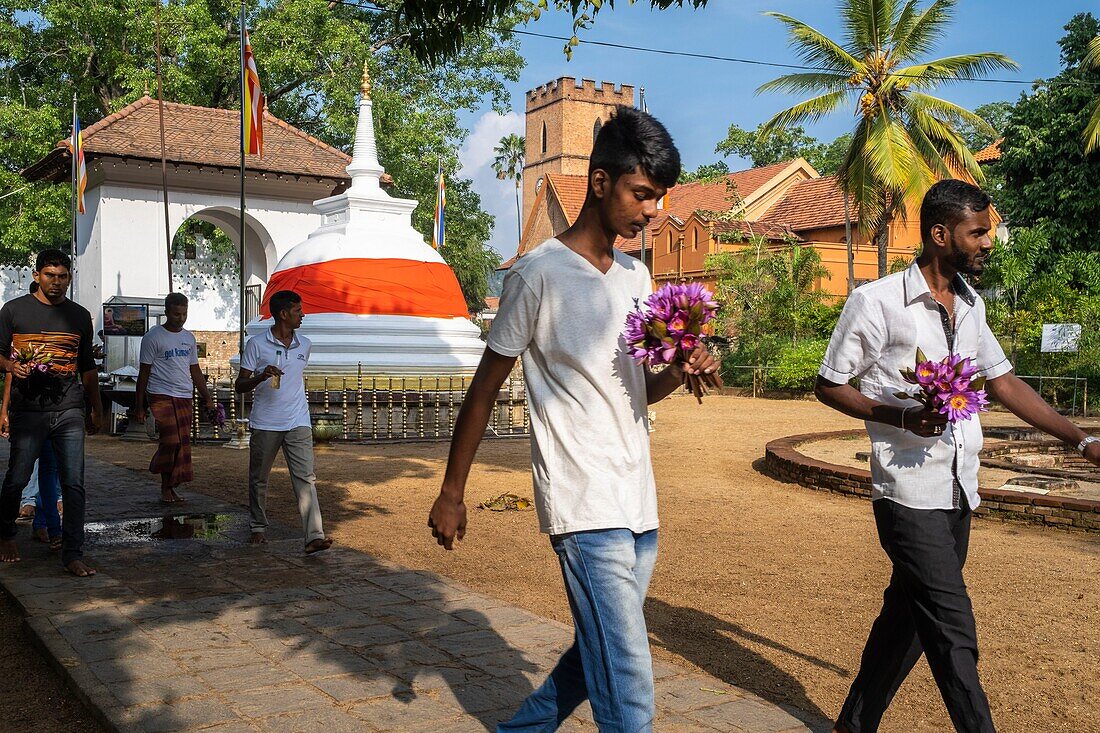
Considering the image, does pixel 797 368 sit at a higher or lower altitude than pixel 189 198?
lower

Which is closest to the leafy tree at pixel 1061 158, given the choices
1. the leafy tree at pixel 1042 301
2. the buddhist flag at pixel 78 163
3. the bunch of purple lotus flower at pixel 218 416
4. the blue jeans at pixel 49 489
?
the leafy tree at pixel 1042 301

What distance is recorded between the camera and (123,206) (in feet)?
80.1

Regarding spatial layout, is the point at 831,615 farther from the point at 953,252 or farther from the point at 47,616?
the point at 47,616

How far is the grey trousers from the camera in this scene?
6941 mm

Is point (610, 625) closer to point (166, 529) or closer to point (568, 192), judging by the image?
point (166, 529)

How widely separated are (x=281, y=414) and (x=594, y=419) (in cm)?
478

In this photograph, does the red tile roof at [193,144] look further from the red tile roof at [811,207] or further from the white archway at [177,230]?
the red tile roof at [811,207]

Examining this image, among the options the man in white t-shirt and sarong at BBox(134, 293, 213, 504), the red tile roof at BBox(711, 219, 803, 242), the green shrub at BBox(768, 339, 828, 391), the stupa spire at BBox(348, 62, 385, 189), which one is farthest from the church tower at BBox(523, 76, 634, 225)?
the man in white t-shirt and sarong at BBox(134, 293, 213, 504)

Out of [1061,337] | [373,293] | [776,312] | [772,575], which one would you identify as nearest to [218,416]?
[373,293]

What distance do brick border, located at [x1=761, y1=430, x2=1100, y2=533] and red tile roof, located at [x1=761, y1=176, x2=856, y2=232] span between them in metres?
27.6

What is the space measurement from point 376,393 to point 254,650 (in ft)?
34.9

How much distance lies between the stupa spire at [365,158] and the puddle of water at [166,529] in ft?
37.9

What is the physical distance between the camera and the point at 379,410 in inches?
606

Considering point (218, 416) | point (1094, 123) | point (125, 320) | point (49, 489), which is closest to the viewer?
point (49, 489)
